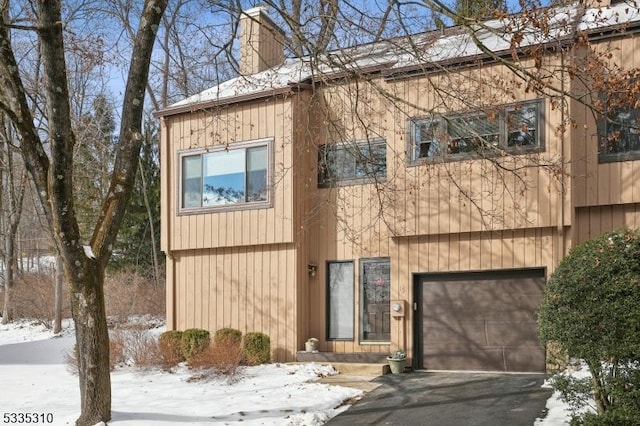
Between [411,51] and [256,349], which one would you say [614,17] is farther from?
[256,349]

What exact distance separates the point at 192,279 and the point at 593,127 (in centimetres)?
861

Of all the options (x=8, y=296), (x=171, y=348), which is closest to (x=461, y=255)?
(x=171, y=348)

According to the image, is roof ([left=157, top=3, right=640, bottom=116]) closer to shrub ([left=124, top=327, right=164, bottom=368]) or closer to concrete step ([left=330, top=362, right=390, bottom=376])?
shrub ([left=124, top=327, right=164, bottom=368])

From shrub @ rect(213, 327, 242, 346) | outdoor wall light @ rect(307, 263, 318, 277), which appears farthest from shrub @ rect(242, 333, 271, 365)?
outdoor wall light @ rect(307, 263, 318, 277)

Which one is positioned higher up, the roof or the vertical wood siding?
the roof

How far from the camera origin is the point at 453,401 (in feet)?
30.4

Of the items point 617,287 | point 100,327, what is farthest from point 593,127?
point 100,327

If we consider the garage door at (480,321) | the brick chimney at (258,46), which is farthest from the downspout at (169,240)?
the garage door at (480,321)

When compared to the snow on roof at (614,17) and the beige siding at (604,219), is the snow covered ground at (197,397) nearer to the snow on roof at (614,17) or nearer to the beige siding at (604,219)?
the beige siding at (604,219)

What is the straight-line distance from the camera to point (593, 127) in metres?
10.9

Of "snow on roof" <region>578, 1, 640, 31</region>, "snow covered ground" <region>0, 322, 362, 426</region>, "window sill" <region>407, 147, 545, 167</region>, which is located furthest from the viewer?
"window sill" <region>407, 147, 545, 167</region>

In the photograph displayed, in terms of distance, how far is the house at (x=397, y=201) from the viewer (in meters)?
10.7

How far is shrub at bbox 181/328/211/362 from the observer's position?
515 inches

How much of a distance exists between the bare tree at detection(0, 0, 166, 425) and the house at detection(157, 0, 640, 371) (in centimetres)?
222
